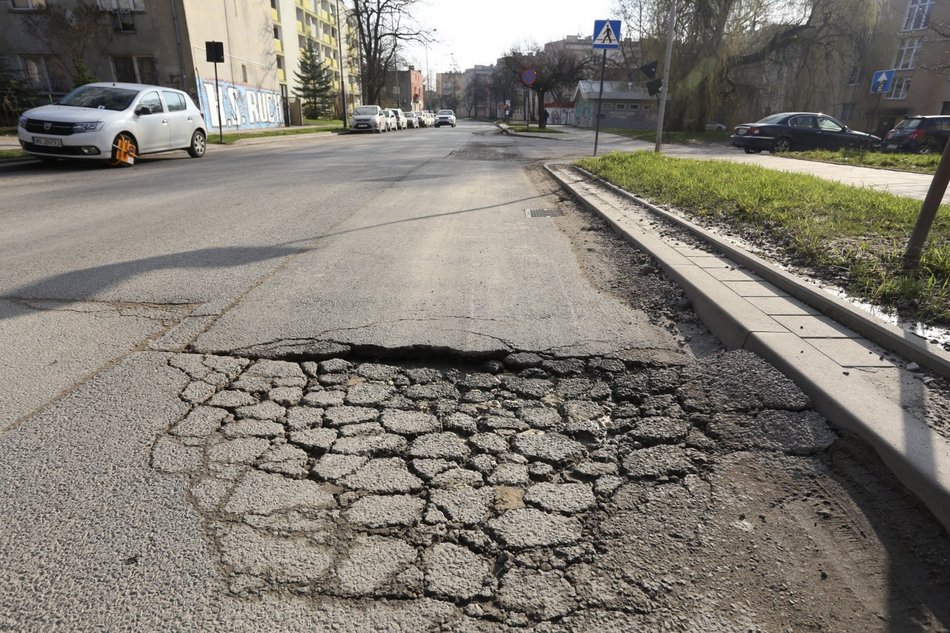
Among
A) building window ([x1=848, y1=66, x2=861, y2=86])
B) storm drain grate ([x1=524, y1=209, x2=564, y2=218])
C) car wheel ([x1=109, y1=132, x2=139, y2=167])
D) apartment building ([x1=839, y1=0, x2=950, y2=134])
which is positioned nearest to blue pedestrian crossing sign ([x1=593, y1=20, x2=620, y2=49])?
storm drain grate ([x1=524, y1=209, x2=564, y2=218])

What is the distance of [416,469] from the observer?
2.22 metres

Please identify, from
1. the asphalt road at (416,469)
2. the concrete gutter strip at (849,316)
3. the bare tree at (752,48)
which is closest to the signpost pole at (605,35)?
the concrete gutter strip at (849,316)

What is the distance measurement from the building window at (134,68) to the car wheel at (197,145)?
15.2 m

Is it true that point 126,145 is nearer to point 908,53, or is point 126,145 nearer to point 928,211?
point 928,211

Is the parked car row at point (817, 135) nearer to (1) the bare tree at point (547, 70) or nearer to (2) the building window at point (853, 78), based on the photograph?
(2) the building window at point (853, 78)

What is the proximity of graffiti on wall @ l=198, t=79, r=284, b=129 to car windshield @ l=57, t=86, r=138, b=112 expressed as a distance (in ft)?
47.0

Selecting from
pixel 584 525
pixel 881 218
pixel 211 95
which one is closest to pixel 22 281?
pixel 584 525

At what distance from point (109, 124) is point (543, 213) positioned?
9.87 meters

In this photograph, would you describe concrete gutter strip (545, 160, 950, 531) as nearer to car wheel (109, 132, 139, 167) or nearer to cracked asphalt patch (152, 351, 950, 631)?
cracked asphalt patch (152, 351, 950, 631)

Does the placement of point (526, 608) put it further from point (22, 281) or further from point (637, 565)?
point (22, 281)

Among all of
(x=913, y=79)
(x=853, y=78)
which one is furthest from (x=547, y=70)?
(x=913, y=79)

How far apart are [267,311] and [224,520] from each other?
212 cm

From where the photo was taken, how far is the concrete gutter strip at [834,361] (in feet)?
6.71

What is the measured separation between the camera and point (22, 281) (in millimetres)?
4312
